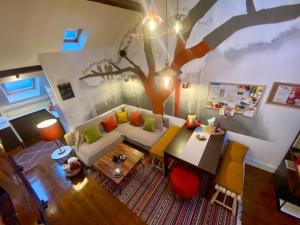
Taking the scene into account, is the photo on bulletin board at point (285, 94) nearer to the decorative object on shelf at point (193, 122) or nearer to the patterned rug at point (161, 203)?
the decorative object on shelf at point (193, 122)

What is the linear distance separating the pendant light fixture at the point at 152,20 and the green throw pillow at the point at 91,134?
98.4 inches

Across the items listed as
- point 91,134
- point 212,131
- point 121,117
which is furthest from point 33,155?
point 212,131

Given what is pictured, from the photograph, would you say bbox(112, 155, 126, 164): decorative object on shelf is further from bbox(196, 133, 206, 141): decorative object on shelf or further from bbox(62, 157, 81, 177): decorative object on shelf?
bbox(196, 133, 206, 141): decorative object on shelf

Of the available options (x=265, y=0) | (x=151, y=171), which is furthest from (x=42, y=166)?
(x=265, y=0)

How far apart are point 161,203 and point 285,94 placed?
8.53ft

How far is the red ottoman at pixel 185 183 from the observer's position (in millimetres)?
2018

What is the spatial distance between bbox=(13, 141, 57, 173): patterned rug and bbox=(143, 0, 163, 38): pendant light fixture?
3.83 meters

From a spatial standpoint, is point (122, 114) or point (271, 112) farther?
point (122, 114)

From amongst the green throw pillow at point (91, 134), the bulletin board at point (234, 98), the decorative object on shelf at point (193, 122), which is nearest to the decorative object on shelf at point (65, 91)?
the green throw pillow at point (91, 134)

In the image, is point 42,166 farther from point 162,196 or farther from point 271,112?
point 271,112

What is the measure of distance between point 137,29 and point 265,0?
7.78 feet

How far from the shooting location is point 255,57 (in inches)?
83.6

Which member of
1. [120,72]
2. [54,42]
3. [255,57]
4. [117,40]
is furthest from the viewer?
[120,72]

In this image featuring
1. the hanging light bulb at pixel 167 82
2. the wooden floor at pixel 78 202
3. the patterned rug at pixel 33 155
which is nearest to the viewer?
the wooden floor at pixel 78 202
